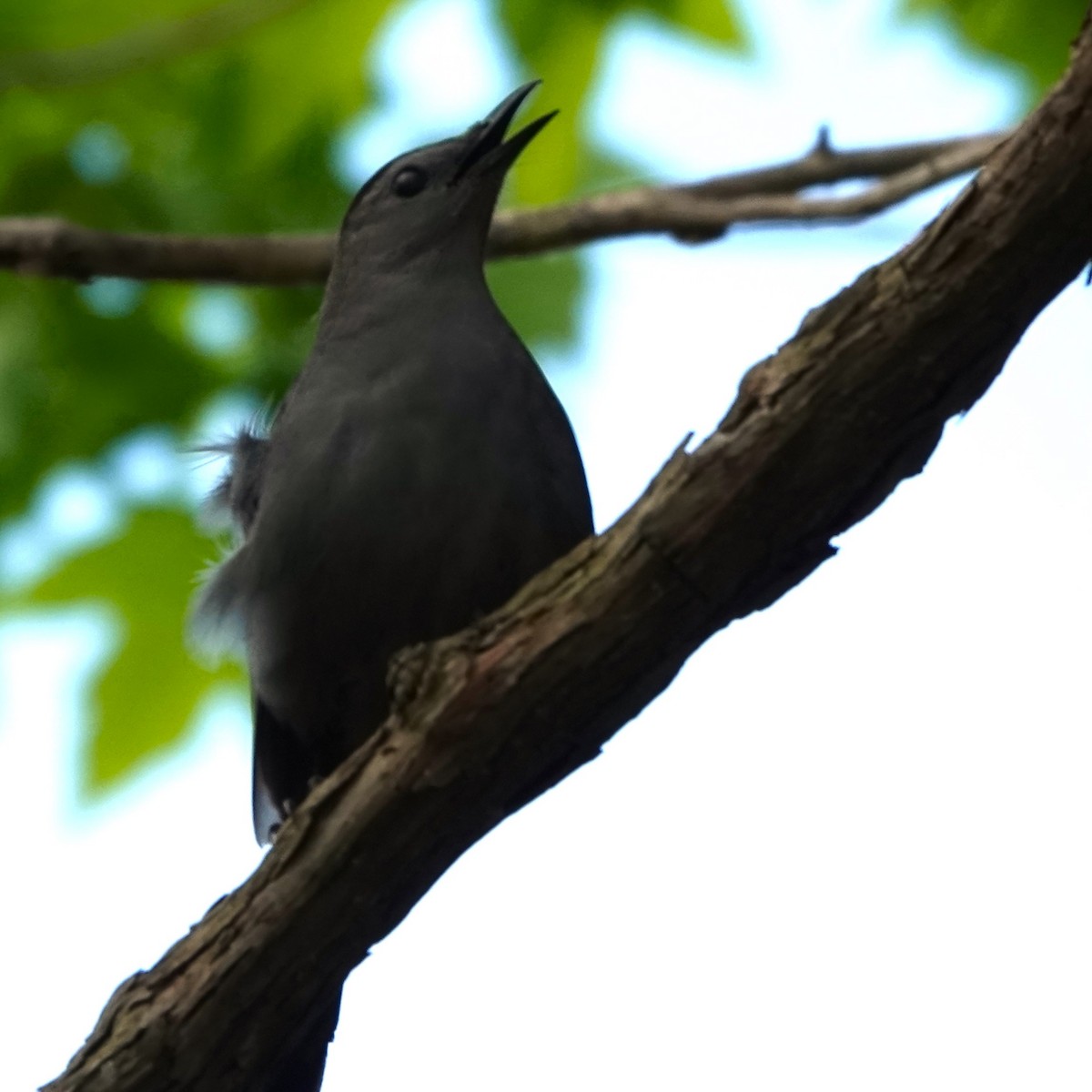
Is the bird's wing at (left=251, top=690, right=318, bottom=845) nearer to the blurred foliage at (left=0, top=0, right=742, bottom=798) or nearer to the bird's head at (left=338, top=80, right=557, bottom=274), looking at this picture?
the blurred foliage at (left=0, top=0, right=742, bottom=798)

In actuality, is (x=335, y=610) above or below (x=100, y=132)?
below

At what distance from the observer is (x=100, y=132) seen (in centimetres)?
580

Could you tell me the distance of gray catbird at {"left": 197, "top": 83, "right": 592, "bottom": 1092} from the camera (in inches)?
177

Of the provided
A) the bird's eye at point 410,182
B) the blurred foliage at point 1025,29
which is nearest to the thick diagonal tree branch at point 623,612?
the blurred foliage at point 1025,29

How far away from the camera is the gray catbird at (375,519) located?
4.50m

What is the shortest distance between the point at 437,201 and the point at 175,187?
0.97m

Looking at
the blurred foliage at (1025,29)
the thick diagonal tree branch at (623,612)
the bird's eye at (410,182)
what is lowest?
the thick diagonal tree branch at (623,612)

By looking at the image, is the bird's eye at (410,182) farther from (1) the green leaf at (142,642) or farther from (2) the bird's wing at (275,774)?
(2) the bird's wing at (275,774)

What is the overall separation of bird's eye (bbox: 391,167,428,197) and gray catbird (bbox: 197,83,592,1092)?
0.69m

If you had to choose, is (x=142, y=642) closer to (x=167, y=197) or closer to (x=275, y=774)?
(x=275, y=774)

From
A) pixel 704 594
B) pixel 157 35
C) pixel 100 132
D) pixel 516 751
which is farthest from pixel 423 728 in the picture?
pixel 100 132

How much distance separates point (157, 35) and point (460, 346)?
1341 millimetres

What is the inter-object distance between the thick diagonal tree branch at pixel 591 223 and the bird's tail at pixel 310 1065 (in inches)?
89.8

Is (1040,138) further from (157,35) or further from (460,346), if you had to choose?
(157,35)
